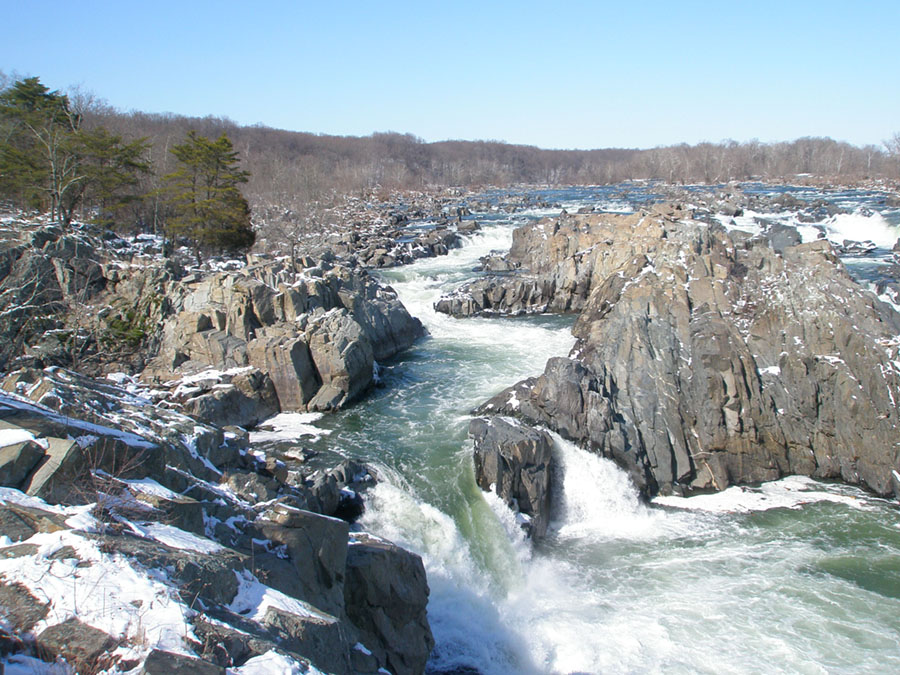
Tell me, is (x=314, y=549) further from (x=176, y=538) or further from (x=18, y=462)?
(x=18, y=462)

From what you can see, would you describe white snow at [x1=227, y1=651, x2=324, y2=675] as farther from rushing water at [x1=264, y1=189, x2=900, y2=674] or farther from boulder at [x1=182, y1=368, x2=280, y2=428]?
boulder at [x1=182, y1=368, x2=280, y2=428]

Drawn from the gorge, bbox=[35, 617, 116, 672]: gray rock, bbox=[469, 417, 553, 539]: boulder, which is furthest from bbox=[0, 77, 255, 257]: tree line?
bbox=[35, 617, 116, 672]: gray rock

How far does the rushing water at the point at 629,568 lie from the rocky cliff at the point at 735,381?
2.70ft

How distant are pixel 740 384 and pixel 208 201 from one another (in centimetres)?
2520

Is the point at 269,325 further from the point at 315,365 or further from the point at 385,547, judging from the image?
the point at 385,547

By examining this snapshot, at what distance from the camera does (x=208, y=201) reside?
28.5 metres

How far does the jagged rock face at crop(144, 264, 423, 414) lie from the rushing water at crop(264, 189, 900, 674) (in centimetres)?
204

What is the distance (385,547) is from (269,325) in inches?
530

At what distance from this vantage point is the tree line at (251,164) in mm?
26375

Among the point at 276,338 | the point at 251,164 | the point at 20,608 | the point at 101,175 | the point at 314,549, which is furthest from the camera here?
the point at 251,164

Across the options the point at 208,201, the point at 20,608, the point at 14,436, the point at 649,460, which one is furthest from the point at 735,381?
the point at 208,201

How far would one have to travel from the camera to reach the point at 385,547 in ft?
31.7

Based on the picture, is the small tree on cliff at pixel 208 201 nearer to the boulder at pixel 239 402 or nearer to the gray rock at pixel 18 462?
the boulder at pixel 239 402

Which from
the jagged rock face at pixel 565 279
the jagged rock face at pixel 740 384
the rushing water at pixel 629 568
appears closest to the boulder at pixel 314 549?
the rushing water at pixel 629 568
